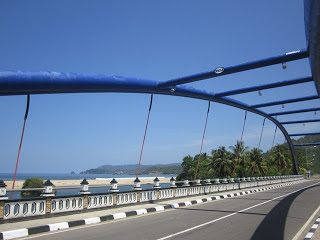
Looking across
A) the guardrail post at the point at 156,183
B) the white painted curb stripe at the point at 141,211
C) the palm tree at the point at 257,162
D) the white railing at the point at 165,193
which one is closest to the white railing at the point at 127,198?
the white painted curb stripe at the point at 141,211

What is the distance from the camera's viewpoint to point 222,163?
52.7 m

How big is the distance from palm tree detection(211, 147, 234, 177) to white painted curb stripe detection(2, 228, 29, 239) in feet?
156

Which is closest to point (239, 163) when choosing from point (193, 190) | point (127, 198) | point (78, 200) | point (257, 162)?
point (257, 162)

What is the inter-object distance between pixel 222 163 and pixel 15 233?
48.2 metres

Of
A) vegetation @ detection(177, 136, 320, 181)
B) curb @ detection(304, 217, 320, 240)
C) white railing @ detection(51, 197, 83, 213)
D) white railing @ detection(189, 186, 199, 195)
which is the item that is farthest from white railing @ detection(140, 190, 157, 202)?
vegetation @ detection(177, 136, 320, 181)

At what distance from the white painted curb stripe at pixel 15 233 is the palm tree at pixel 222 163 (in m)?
47.6

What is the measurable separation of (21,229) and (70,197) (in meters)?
3.31

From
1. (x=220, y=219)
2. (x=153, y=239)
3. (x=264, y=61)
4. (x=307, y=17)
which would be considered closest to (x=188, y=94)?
(x=264, y=61)

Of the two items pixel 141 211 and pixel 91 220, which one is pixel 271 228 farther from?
pixel 91 220

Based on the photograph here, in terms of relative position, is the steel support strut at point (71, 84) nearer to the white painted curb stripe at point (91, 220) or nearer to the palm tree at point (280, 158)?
the white painted curb stripe at point (91, 220)

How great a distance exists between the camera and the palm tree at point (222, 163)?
52425 mm

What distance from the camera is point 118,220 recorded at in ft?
33.0

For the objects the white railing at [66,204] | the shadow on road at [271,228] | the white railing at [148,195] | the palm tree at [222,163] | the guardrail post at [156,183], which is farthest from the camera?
the palm tree at [222,163]

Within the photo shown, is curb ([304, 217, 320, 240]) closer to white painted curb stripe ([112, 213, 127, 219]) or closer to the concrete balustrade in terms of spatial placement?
white painted curb stripe ([112, 213, 127, 219])
